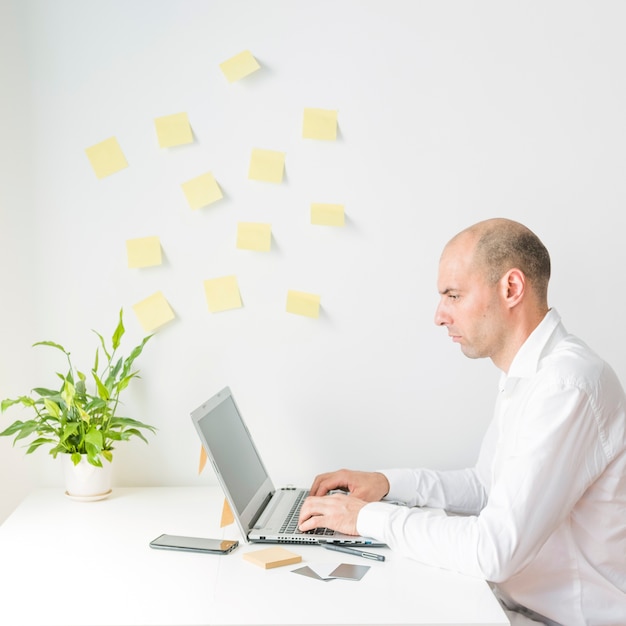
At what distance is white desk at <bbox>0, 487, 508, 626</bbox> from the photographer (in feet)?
3.80

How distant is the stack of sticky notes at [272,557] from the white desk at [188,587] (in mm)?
11

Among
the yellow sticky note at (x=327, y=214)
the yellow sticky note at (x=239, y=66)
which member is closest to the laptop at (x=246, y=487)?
the yellow sticky note at (x=327, y=214)

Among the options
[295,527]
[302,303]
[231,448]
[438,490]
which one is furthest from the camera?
[302,303]

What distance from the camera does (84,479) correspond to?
179cm

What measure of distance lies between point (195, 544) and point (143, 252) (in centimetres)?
77

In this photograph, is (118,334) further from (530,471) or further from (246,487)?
(530,471)

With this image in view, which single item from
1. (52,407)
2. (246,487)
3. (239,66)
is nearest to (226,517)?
(246,487)

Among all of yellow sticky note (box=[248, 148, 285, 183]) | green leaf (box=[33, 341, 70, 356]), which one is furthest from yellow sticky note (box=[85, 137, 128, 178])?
green leaf (box=[33, 341, 70, 356])

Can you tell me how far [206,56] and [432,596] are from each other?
4.34 ft

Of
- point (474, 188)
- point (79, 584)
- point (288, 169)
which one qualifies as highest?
point (288, 169)

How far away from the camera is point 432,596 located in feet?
4.05

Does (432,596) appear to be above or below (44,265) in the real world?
below

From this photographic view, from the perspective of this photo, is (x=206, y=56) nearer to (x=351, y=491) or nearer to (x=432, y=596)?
(x=351, y=491)

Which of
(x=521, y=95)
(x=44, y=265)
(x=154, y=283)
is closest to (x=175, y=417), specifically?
(x=154, y=283)
